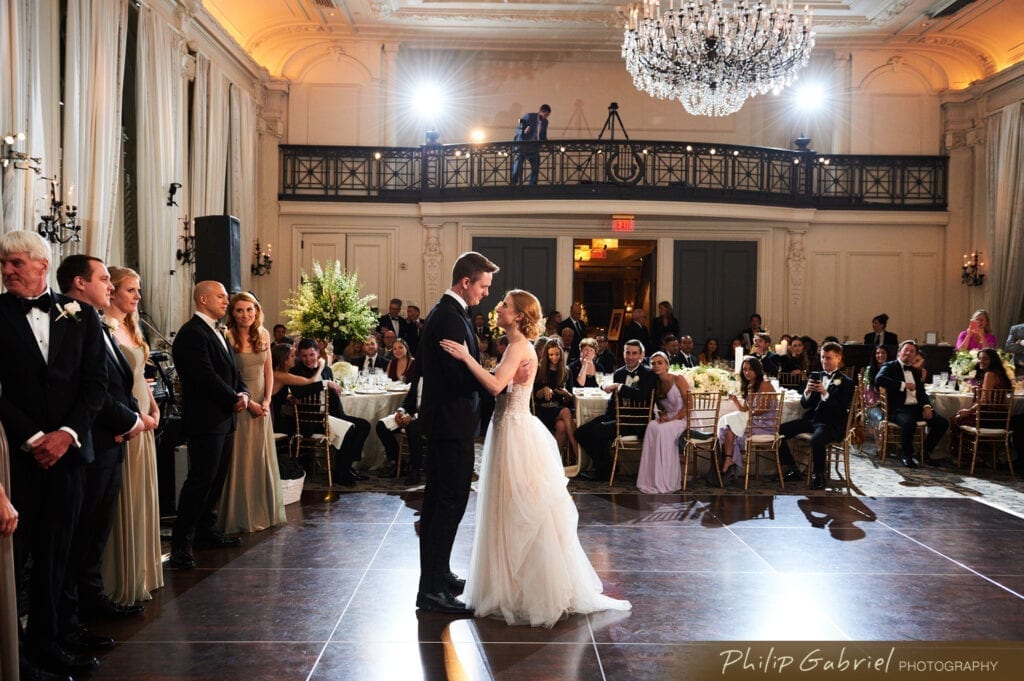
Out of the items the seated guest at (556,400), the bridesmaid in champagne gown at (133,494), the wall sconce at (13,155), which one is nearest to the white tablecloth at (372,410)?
the seated guest at (556,400)

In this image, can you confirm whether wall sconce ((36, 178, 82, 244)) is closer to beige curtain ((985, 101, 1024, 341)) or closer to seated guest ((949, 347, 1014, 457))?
seated guest ((949, 347, 1014, 457))

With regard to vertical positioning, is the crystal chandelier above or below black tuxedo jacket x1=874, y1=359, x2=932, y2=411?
above

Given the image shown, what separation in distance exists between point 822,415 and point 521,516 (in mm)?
4553

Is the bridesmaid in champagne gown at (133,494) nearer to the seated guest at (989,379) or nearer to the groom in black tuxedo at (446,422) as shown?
the groom in black tuxedo at (446,422)

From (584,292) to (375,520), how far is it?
14.1 meters

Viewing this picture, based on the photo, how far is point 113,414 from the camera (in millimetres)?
3518

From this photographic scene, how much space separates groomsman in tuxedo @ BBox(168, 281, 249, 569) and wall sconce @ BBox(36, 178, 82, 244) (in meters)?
3.59

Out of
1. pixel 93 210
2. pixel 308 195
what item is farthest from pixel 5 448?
pixel 308 195

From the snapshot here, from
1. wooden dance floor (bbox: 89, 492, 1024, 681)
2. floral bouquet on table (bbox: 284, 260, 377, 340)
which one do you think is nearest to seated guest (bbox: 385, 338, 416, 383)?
floral bouquet on table (bbox: 284, 260, 377, 340)

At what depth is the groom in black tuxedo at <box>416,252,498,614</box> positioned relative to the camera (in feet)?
12.8

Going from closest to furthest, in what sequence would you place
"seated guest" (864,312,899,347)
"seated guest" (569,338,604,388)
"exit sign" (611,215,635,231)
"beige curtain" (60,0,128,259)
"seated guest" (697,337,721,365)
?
"beige curtain" (60,0,128,259) → "seated guest" (569,338,604,388) → "seated guest" (864,312,899,347) → "seated guest" (697,337,721,365) → "exit sign" (611,215,635,231)

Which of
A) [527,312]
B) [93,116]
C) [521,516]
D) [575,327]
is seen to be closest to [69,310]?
[527,312]

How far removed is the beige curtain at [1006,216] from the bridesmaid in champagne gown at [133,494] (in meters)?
14.0

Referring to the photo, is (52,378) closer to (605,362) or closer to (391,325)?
(605,362)
